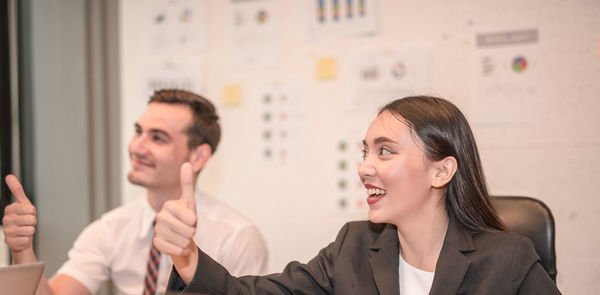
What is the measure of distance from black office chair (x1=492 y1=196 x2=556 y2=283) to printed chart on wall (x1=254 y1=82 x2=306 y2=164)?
1075mm

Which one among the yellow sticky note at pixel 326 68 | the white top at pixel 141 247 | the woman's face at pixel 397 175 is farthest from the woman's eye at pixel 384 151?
the yellow sticky note at pixel 326 68

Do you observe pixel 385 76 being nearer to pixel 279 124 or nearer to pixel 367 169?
pixel 279 124

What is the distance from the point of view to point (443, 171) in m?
1.38

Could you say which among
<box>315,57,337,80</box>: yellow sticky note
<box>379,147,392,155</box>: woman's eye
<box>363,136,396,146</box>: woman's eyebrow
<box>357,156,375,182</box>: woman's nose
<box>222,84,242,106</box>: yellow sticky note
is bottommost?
<box>357,156,375,182</box>: woman's nose

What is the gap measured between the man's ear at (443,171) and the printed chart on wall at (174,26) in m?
A: 1.52

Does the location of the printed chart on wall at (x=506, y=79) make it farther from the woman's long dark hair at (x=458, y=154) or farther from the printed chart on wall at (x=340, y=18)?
the woman's long dark hair at (x=458, y=154)

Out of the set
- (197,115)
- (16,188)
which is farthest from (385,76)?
(16,188)

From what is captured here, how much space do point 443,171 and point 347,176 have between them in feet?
3.05

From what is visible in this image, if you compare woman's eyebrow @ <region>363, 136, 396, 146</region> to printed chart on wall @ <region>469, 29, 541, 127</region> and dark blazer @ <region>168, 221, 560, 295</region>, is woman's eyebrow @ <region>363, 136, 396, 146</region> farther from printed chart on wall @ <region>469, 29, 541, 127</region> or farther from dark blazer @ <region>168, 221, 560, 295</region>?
printed chart on wall @ <region>469, 29, 541, 127</region>

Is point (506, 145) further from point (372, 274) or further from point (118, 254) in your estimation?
point (118, 254)

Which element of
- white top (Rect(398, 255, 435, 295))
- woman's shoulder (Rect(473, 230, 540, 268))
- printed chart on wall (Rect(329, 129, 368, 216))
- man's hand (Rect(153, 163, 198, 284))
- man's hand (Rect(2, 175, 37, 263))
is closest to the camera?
man's hand (Rect(153, 163, 198, 284))

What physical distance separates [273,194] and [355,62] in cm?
72

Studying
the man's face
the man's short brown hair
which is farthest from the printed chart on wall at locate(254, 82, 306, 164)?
the man's face

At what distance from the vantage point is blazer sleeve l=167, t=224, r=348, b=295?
1.19 metres
